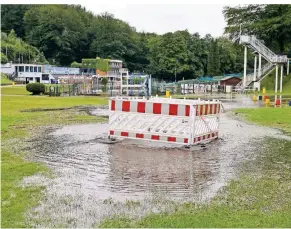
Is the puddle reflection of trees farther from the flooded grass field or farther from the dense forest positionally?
the dense forest

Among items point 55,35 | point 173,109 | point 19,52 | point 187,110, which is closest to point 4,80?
point 19,52

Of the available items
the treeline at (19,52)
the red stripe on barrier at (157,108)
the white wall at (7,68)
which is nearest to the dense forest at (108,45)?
the treeline at (19,52)

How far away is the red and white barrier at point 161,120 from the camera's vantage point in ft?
40.3

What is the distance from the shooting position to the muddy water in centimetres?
632

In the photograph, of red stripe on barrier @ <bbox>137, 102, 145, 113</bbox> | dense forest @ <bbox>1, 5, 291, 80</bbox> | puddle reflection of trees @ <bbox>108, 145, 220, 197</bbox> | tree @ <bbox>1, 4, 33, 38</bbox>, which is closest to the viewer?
puddle reflection of trees @ <bbox>108, 145, 220, 197</bbox>

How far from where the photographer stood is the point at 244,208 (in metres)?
6.41

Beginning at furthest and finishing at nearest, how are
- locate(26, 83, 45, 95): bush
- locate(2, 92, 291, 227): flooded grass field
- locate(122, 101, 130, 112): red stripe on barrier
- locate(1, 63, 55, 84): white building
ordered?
locate(1, 63, 55, 84): white building → locate(26, 83, 45, 95): bush → locate(122, 101, 130, 112): red stripe on barrier → locate(2, 92, 291, 227): flooded grass field

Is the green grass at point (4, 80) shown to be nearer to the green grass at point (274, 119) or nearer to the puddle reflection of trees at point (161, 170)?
the green grass at point (274, 119)

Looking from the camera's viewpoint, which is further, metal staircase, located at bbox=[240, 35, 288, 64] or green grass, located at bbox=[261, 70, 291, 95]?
green grass, located at bbox=[261, 70, 291, 95]

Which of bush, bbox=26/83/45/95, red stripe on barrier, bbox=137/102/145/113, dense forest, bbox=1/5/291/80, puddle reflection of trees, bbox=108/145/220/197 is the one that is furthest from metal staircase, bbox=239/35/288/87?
puddle reflection of trees, bbox=108/145/220/197

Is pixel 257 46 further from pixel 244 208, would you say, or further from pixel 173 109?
pixel 244 208

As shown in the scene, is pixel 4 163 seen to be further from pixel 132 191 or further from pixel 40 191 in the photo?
pixel 132 191

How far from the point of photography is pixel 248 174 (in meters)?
8.86

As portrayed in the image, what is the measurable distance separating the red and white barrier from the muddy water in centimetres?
35
